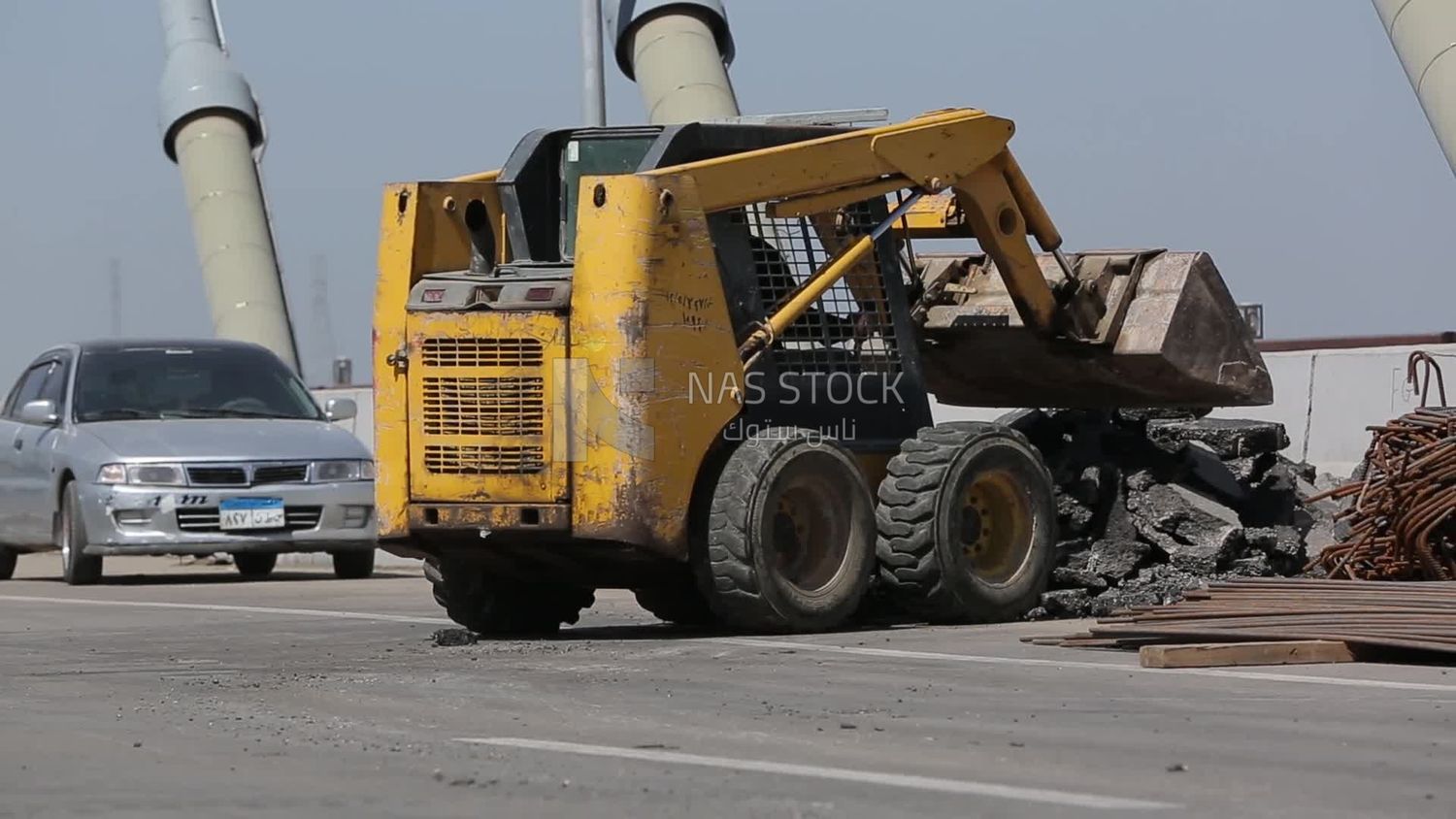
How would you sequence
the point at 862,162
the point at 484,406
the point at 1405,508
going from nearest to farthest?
the point at 484,406
the point at 862,162
the point at 1405,508

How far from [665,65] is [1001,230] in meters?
15.7

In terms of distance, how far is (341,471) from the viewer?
1875 cm

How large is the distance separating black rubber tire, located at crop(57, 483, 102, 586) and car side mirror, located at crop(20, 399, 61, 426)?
0.55 meters

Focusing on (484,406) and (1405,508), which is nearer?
(484,406)

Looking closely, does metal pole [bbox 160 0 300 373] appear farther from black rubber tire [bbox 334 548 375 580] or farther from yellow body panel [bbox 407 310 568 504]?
yellow body panel [bbox 407 310 568 504]

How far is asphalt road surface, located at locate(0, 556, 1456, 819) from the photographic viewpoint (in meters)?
6.64

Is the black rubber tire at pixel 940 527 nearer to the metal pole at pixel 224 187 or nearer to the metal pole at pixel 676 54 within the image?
the metal pole at pixel 676 54

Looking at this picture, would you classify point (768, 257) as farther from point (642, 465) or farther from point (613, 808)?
point (613, 808)

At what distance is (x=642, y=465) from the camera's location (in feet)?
39.3

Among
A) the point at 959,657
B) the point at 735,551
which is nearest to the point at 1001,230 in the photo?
the point at 735,551

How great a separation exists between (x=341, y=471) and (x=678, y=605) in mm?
5814

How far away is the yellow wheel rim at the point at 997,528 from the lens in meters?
13.5

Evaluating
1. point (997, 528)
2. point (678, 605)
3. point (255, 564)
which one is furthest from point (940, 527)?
point (255, 564)

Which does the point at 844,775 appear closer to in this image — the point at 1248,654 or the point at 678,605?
the point at 1248,654
